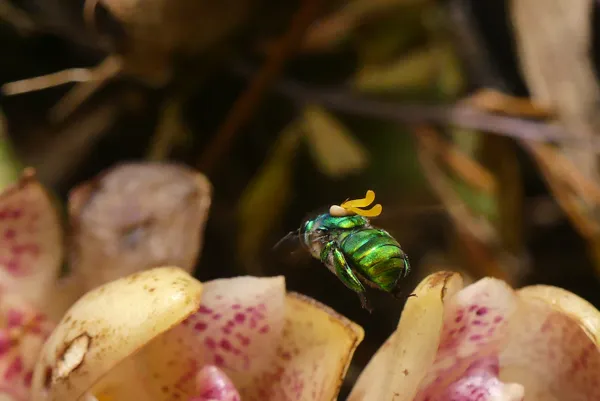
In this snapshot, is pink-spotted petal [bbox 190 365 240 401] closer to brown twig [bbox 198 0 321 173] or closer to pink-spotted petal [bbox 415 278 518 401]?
pink-spotted petal [bbox 415 278 518 401]

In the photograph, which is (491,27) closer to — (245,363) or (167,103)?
(167,103)

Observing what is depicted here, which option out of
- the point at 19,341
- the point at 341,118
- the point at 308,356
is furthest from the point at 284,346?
the point at 341,118

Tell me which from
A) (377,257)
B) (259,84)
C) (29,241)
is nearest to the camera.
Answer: (377,257)

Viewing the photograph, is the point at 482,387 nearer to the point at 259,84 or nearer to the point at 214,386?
the point at 214,386

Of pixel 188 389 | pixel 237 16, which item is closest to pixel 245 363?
pixel 188 389

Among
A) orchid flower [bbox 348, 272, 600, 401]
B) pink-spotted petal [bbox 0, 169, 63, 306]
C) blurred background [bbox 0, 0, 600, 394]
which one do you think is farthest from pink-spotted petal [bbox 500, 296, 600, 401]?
pink-spotted petal [bbox 0, 169, 63, 306]

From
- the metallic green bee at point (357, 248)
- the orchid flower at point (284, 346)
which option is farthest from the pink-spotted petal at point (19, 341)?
the metallic green bee at point (357, 248)
